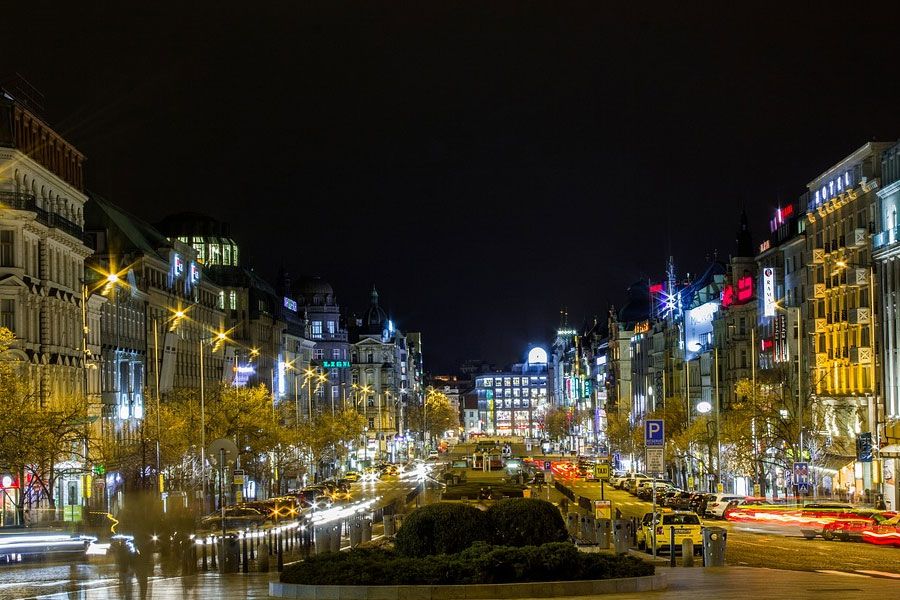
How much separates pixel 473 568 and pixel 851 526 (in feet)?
95.1

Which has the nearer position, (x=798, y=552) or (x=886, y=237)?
(x=798, y=552)

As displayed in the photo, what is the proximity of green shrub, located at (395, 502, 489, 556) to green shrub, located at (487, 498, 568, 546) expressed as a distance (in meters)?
0.64

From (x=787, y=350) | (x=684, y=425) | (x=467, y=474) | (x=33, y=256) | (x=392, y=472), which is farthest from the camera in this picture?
(x=392, y=472)

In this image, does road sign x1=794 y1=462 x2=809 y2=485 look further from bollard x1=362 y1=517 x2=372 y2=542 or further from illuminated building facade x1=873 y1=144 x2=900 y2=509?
bollard x1=362 y1=517 x2=372 y2=542

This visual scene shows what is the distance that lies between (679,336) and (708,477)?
4624 centimetres

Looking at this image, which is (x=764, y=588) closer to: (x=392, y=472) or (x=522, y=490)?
(x=522, y=490)

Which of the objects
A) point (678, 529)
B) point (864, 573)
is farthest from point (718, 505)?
point (864, 573)

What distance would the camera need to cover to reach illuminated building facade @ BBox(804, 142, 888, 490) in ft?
277

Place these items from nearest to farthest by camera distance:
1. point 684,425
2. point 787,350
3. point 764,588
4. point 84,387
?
point 764,588 → point 84,387 → point 787,350 → point 684,425

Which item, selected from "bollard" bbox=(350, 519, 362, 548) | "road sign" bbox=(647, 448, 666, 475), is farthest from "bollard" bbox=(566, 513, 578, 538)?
"road sign" bbox=(647, 448, 666, 475)

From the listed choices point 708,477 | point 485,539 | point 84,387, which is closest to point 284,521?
point 84,387

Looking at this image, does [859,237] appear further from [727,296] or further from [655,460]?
[727,296]

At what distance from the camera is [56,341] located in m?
70.8

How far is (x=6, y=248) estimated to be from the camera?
65438mm
